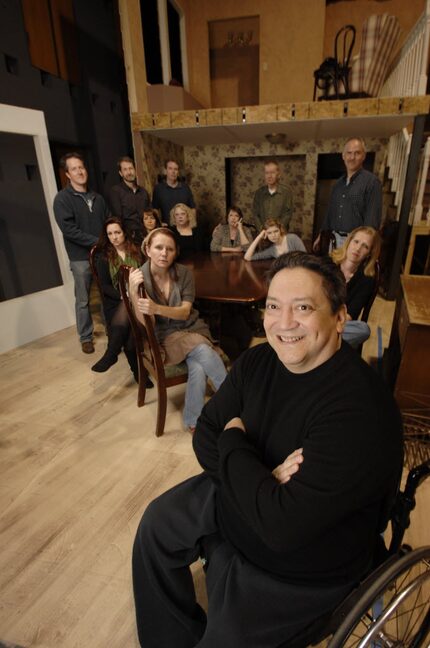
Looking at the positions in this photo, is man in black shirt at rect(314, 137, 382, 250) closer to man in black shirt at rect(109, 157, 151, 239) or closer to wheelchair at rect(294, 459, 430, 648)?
man in black shirt at rect(109, 157, 151, 239)

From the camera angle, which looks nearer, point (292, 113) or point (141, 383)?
point (141, 383)

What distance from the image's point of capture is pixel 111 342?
2363 mm

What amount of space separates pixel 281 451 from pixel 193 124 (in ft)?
13.7

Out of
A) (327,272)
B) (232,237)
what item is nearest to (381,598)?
(327,272)

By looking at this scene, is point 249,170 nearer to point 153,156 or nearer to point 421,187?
point 153,156

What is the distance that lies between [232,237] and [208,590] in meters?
3.18

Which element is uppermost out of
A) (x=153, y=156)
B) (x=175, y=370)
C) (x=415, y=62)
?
(x=415, y=62)

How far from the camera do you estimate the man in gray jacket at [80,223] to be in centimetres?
282

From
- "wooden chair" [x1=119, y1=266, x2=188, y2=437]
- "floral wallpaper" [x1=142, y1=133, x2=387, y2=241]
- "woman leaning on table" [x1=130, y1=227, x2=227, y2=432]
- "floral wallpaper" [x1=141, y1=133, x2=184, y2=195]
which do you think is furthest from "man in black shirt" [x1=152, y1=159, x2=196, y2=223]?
"wooden chair" [x1=119, y1=266, x2=188, y2=437]

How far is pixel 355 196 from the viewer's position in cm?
306

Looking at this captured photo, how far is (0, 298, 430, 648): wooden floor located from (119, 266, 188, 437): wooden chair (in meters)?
0.23

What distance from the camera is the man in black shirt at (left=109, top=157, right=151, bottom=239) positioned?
3.46m

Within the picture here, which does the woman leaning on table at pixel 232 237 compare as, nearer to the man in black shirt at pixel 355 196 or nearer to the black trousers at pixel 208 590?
the man in black shirt at pixel 355 196

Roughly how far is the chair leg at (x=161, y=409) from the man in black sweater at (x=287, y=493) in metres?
0.97
